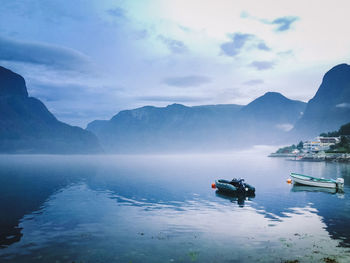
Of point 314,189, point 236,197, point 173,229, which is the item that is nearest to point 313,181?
point 314,189

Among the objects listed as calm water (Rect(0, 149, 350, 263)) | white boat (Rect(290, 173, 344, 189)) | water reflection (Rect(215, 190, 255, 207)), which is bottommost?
water reflection (Rect(215, 190, 255, 207))

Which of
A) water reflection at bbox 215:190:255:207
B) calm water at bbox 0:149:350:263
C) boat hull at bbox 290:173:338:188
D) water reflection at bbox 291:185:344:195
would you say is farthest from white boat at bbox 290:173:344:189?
water reflection at bbox 215:190:255:207

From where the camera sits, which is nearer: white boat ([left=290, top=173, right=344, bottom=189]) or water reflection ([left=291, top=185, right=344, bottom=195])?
water reflection ([left=291, top=185, right=344, bottom=195])

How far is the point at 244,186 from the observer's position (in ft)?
184

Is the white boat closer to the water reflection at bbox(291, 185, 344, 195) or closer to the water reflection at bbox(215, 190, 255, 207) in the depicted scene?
the water reflection at bbox(291, 185, 344, 195)

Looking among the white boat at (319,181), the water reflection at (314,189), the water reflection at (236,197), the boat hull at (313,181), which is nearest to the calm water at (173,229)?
the water reflection at (236,197)

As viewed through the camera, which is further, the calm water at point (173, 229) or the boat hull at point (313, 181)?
the boat hull at point (313, 181)

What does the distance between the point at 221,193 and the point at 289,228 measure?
1164 inches

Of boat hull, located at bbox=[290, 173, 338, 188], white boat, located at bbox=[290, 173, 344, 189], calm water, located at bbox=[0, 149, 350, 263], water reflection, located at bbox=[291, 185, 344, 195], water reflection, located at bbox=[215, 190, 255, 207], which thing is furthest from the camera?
boat hull, located at bbox=[290, 173, 338, 188]

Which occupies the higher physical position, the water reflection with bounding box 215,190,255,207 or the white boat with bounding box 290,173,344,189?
the white boat with bounding box 290,173,344,189

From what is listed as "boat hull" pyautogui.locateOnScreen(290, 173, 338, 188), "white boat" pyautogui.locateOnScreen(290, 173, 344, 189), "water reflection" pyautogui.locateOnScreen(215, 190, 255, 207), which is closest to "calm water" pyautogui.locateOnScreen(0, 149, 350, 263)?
"water reflection" pyautogui.locateOnScreen(215, 190, 255, 207)

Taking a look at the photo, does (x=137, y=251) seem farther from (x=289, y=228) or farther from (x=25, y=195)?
(x=25, y=195)

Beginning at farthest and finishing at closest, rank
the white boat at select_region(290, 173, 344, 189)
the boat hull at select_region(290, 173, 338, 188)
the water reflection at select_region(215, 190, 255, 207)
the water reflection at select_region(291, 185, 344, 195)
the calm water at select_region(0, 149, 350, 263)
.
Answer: the boat hull at select_region(290, 173, 338, 188) → the white boat at select_region(290, 173, 344, 189) → the water reflection at select_region(291, 185, 344, 195) → the water reflection at select_region(215, 190, 255, 207) → the calm water at select_region(0, 149, 350, 263)

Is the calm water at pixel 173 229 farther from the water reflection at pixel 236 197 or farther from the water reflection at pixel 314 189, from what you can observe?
the water reflection at pixel 314 189
